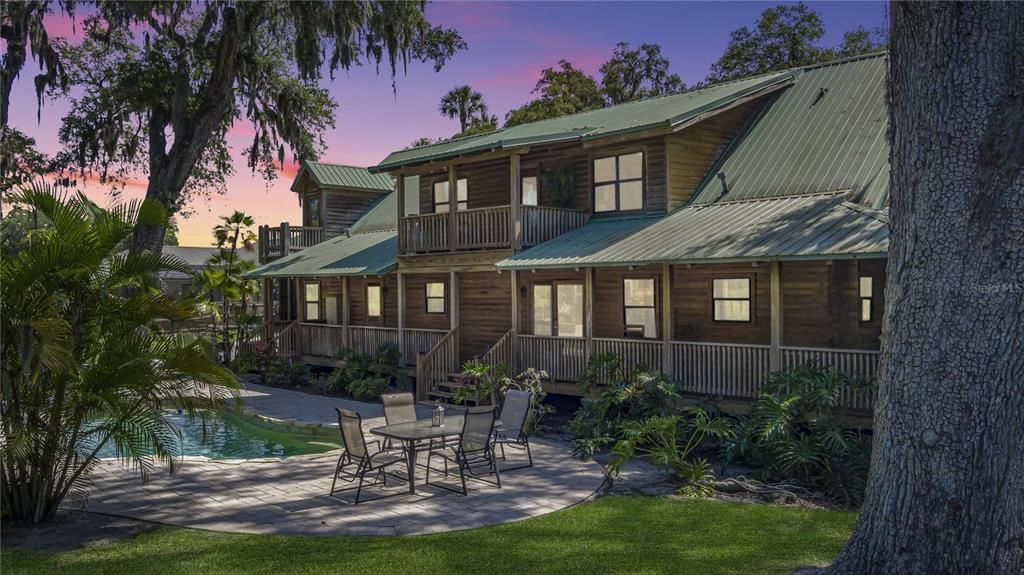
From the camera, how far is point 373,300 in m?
26.1

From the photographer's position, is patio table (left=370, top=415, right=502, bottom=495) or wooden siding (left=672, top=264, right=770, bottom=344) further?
wooden siding (left=672, top=264, right=770, bottom=344)

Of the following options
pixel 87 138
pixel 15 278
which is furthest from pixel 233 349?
pixel 15 278

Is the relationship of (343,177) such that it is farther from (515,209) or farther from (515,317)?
(515,317)

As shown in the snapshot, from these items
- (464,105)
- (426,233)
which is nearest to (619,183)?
(426,233)

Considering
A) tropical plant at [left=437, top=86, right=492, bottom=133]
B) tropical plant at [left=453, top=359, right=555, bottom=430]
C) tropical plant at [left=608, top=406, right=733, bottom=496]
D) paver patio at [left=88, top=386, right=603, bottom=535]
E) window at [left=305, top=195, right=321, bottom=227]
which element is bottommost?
paver patio at [left=88, top=386, right=603, bottom=535]

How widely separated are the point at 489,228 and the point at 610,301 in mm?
3402

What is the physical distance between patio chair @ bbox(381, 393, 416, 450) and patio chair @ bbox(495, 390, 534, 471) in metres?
1.45

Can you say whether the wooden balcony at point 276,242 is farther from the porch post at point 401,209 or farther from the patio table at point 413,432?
the patio table at point 413,432

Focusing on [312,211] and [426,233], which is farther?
[312,211]

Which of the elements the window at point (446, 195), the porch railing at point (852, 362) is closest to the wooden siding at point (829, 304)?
the porch railing at point (852, 362)

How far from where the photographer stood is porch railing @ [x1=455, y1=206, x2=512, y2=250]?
63.4 feet

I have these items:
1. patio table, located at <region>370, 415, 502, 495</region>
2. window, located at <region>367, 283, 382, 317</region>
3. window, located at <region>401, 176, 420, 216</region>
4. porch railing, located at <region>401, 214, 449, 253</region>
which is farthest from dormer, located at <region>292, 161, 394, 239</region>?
patio table, located at <region>370, 415, 502, 495</region>

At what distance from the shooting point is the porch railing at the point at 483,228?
761 inches

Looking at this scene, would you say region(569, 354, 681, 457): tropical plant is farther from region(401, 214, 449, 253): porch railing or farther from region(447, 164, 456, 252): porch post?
region(401, 214, 449, 253): porch railing
